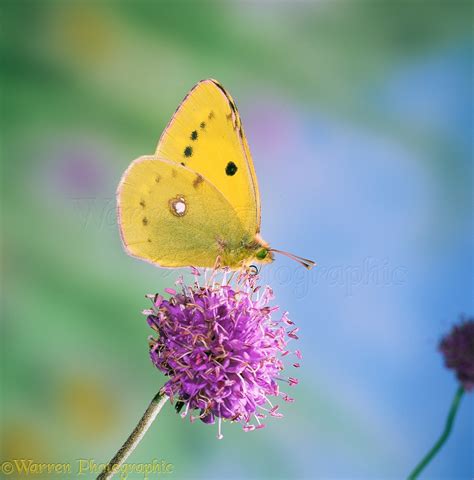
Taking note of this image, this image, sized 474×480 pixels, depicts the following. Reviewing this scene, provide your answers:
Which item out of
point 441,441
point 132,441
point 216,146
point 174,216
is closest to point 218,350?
point 132,441

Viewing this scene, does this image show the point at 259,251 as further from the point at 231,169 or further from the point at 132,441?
the point at 132,441

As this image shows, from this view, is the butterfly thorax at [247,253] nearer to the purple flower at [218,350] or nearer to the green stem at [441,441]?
the purple flower at [218,350]

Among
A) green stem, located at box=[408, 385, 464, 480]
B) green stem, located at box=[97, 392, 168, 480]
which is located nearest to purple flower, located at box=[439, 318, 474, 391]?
green stem, located at box=[408, 385, 464, 480]

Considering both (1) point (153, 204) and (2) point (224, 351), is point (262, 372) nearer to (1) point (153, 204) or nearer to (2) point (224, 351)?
(2) point (224, 351)

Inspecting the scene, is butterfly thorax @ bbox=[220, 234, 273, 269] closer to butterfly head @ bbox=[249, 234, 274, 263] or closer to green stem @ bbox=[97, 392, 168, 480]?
butterfly head @ bbox=[249, 234, 274, 263]

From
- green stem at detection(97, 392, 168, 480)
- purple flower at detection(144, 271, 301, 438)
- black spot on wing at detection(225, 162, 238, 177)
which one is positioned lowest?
green stem at detection(97, 392, 168, 480)

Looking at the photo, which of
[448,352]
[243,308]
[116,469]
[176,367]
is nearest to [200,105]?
[243,308]
